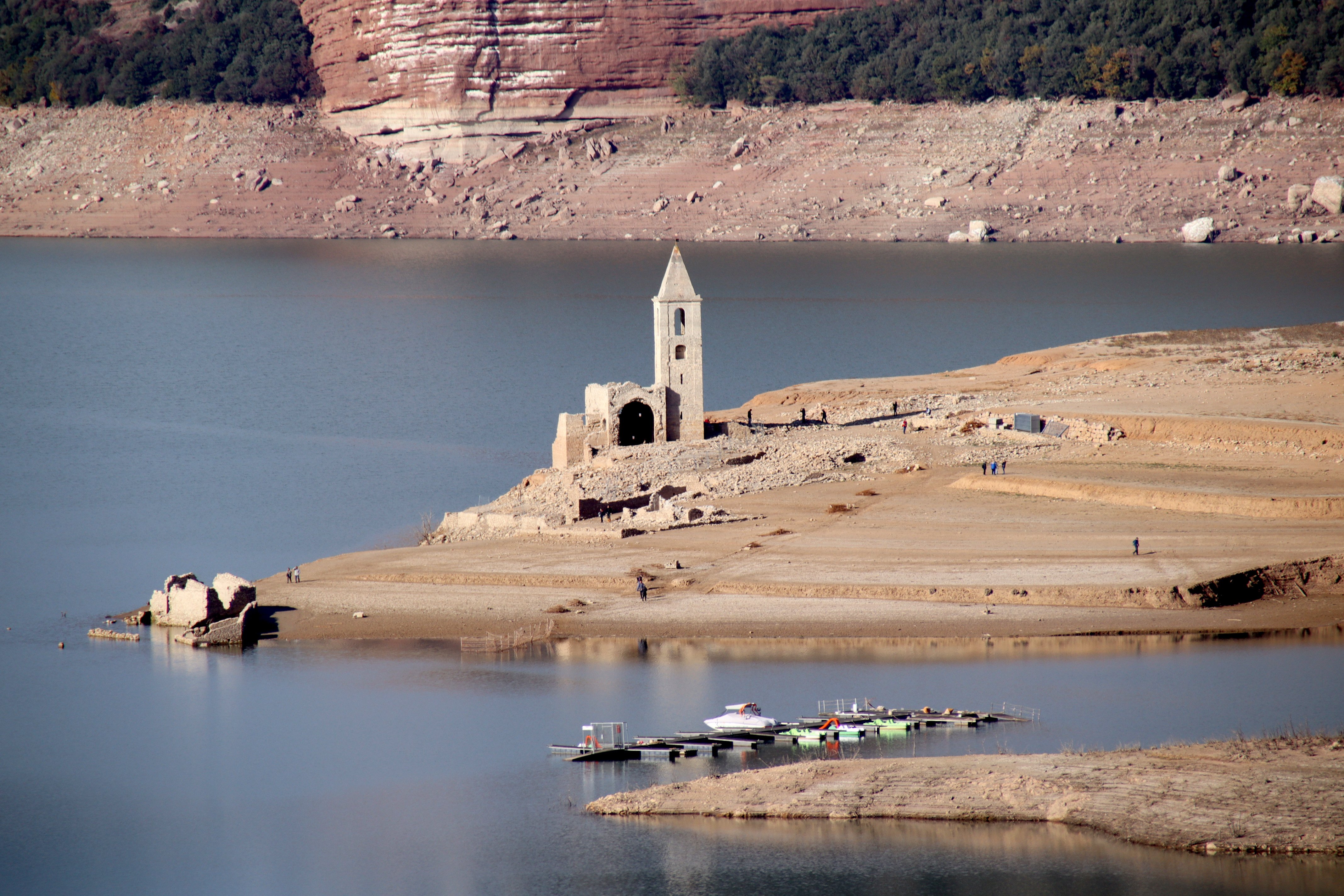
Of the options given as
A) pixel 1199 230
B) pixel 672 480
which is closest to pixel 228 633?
pixel 672 480

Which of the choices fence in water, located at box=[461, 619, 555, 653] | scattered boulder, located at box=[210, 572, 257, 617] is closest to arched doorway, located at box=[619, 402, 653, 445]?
fence in water, located at box=[461, 619, 555, 653]

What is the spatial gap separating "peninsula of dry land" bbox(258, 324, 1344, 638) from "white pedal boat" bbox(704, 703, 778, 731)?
5.71m

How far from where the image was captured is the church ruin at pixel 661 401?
49188 millimetres

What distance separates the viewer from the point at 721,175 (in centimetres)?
14762

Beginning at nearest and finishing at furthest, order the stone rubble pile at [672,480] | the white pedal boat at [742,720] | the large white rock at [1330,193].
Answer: the white pedal boat at [742,720] < the stone rubble pile at [672,480] < the large white rock at [1330,193]

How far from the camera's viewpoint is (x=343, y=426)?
6988cm

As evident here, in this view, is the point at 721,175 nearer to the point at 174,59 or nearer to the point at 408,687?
the point at 174,59

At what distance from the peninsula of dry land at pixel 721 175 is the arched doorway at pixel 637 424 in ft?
296

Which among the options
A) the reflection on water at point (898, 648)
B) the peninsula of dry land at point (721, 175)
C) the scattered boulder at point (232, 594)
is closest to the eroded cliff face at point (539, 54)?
the peninsula of dry land at point (721, 175)

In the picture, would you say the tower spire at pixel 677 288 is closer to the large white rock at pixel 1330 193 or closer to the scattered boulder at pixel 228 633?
the scattered boulder at pixel 228 633

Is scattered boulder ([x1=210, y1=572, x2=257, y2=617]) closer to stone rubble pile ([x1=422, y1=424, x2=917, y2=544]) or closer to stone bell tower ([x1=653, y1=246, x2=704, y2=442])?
stone rubble pile ([x1=422, y1=424, x2=917, y2=544])

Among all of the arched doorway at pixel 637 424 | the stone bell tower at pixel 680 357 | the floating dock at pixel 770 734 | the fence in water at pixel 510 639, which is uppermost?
A: the stone bell tower at pixel 680 357

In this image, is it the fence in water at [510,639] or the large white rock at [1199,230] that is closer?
the fence in water at [510,639]

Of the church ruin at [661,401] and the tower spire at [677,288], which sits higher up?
the tower spire at [677,288]
